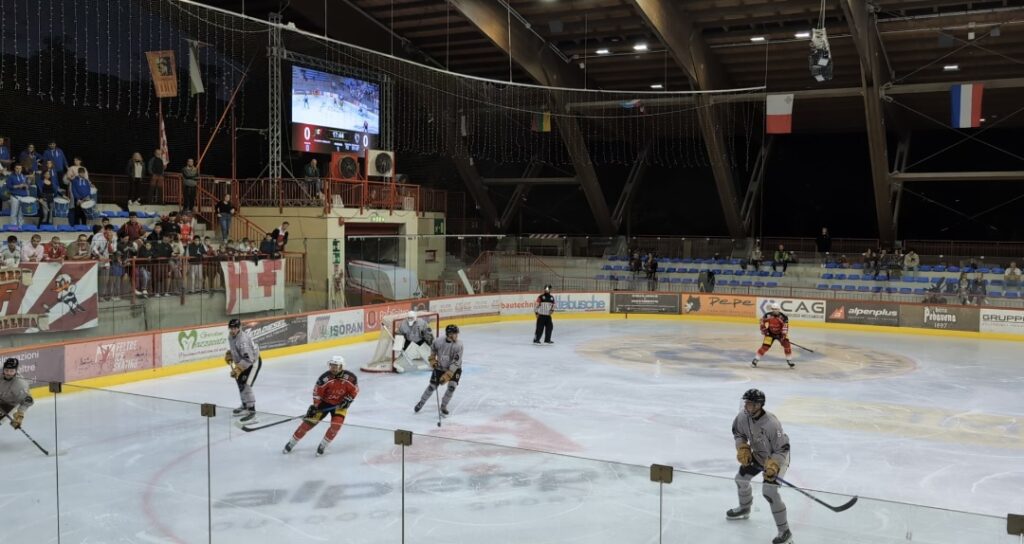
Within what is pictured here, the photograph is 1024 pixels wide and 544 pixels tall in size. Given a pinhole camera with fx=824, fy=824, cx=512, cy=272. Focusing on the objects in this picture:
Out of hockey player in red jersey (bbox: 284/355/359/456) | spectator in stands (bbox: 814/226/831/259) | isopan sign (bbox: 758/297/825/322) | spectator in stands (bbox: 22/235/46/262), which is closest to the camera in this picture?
hockey player in red jersey (bbox: 284/355/359/456)

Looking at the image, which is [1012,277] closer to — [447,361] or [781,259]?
[781,259]

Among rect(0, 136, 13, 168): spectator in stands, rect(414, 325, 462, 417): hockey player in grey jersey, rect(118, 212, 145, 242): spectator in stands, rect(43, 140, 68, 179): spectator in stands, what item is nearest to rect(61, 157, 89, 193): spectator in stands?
rect(43, 140, 68, 179): spectator in stands

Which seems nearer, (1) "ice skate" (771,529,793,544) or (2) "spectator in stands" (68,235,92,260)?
(1) "ice skate" (771,529,793,544)

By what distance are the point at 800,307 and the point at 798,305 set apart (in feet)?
0.29

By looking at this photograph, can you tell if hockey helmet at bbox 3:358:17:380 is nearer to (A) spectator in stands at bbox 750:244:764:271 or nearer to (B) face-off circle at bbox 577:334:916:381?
(B) face-off circle at bbox 577:334:916:381

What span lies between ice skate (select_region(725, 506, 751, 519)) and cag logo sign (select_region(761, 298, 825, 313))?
2104 centimetres

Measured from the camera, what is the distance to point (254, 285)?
17.6m

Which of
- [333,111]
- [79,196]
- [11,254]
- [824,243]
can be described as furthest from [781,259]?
[11,254]

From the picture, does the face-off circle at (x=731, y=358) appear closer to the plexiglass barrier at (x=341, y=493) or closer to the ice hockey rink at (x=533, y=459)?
the ice hockey rink at (x=533, y=459)

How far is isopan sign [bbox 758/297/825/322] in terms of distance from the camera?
81.6 feet

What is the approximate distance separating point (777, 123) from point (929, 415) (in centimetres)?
1511

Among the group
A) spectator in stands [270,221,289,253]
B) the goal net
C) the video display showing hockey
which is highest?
the video display showing hockey

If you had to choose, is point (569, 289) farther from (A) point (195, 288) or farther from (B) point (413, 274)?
(A) point (195, 288)

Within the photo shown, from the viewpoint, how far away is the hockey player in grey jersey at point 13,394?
8.14 m
